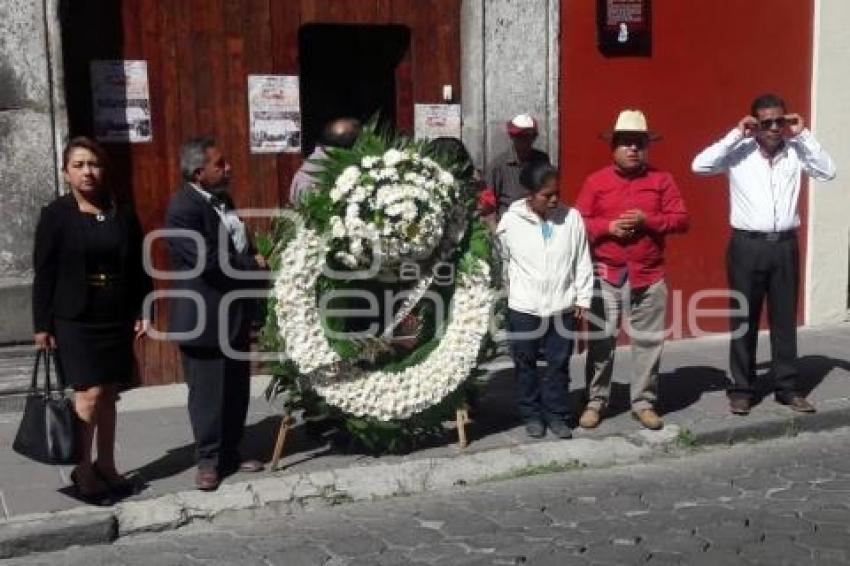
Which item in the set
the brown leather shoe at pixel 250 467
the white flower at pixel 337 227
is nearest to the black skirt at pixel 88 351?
the brown leather shoe at pixel 250 467

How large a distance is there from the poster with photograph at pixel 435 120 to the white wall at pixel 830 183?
11.2ft

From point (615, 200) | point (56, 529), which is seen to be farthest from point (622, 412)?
point (56, 529)

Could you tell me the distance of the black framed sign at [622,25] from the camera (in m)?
8.52

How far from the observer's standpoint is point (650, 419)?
6.68 metres

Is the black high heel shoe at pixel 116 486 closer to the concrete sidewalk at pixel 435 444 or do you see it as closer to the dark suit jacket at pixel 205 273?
the concrete sidewalk at pixel 435 444

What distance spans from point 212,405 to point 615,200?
8.74 ft

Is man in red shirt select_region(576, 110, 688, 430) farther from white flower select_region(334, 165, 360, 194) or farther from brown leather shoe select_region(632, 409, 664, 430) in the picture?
white flower select_region(334, 165, 360, 194)

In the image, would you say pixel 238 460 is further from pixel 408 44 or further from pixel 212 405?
pixel 408 44

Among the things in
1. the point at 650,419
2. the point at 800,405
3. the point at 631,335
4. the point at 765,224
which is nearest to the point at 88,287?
the point at 631,335

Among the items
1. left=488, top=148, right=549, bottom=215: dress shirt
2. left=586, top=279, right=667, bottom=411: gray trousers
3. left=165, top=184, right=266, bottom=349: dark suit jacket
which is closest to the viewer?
left=165, top=184, right=266, bottom=349: dark suit jacket

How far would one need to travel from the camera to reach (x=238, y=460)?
19.6 feet

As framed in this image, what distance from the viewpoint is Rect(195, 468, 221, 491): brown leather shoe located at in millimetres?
5570

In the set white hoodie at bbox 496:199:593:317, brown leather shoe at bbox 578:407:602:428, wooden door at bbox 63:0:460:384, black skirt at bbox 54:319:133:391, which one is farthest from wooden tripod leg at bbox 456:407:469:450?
wooden door at bbox 63:0:460:384

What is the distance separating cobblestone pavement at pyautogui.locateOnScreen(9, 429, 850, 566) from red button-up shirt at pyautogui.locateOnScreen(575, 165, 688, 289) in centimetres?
122
